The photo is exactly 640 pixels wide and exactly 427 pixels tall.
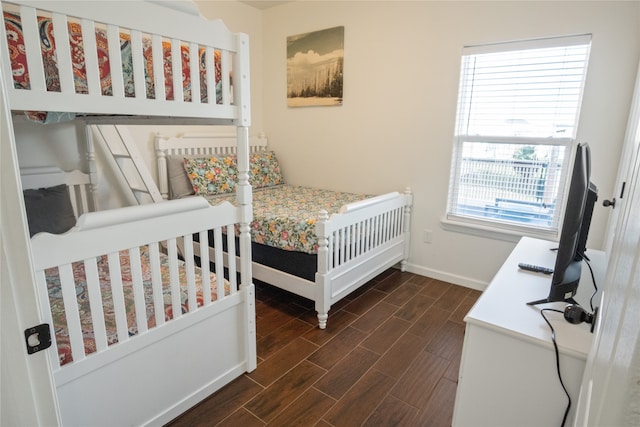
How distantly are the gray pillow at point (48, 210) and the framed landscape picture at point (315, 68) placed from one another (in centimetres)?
233

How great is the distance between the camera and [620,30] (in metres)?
2.25

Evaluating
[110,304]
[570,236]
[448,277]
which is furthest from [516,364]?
[448,277]

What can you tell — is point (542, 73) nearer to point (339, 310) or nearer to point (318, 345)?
point (339, 310)

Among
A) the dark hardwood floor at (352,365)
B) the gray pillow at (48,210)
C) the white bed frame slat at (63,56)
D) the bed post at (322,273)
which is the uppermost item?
the white bed frame slat at (63,56)

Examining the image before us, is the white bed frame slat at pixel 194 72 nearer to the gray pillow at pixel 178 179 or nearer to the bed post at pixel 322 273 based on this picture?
the bed post at pixel 322 273

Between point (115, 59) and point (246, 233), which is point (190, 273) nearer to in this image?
point (246, 233)

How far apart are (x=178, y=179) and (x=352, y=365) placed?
222 centimetres

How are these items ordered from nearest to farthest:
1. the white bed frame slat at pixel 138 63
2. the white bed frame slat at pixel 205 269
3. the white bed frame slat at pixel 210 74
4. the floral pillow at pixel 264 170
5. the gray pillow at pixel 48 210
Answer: the white bed frame slat at pixel 138 63
the white bed frame slat at pixel 210 74
the white bed frame slat at pixel 205 269
the gray pillow at pixel 48 210
the floral pillow at pixel 264 170

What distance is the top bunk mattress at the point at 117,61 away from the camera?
1.08m

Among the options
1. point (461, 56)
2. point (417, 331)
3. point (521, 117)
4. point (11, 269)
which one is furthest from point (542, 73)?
point (11, 269)

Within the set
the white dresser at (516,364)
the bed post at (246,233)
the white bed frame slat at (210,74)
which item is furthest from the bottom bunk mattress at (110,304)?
the white dresser at (516,364)

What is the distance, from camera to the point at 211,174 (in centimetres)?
336

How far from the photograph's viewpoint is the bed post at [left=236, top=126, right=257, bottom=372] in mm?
1747

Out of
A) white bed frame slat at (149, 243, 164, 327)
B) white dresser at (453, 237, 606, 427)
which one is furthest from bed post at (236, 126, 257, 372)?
white dresser at (453, 237, 606, 427)
